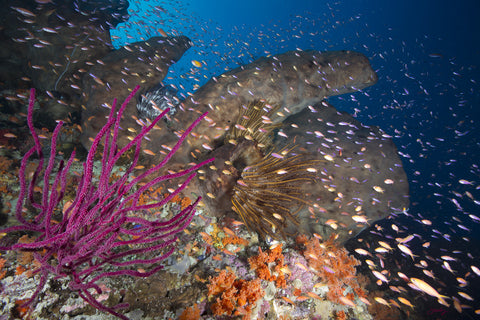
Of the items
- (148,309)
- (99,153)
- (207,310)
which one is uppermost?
(207,310)

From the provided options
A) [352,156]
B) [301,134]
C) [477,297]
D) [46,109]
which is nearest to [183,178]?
[301,134]

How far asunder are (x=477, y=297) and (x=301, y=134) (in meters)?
12.8

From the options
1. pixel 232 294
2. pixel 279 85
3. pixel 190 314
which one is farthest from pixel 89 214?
pixel 279 85

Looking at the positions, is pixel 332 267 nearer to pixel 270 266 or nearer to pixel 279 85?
pixel 270 266

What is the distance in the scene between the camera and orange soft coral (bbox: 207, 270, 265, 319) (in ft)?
10.9

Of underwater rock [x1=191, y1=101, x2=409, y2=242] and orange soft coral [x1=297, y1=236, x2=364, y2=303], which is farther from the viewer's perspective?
underwater rock [x1=191, y1=101, x2=409, y2=242]

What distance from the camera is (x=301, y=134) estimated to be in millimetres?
8211

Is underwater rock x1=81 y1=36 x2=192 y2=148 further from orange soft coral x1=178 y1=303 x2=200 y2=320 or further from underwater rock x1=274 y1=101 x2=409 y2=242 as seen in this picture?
underwater rock x1=274 y1=101 x2=409 y2=242

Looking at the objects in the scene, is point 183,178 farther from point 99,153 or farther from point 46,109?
Answer: point 46,109

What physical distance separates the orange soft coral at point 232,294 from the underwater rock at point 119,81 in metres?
4.44

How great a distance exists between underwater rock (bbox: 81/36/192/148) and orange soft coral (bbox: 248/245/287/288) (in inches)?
171

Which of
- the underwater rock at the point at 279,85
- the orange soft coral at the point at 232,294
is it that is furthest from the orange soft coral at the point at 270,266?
the underwater rock at the point at 279,85

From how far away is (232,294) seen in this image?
3443 millimetres

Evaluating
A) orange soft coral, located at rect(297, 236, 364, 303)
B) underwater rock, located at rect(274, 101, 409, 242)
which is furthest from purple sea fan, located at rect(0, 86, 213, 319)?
underwater rock, located at rect(274, 101, 409, 242)
